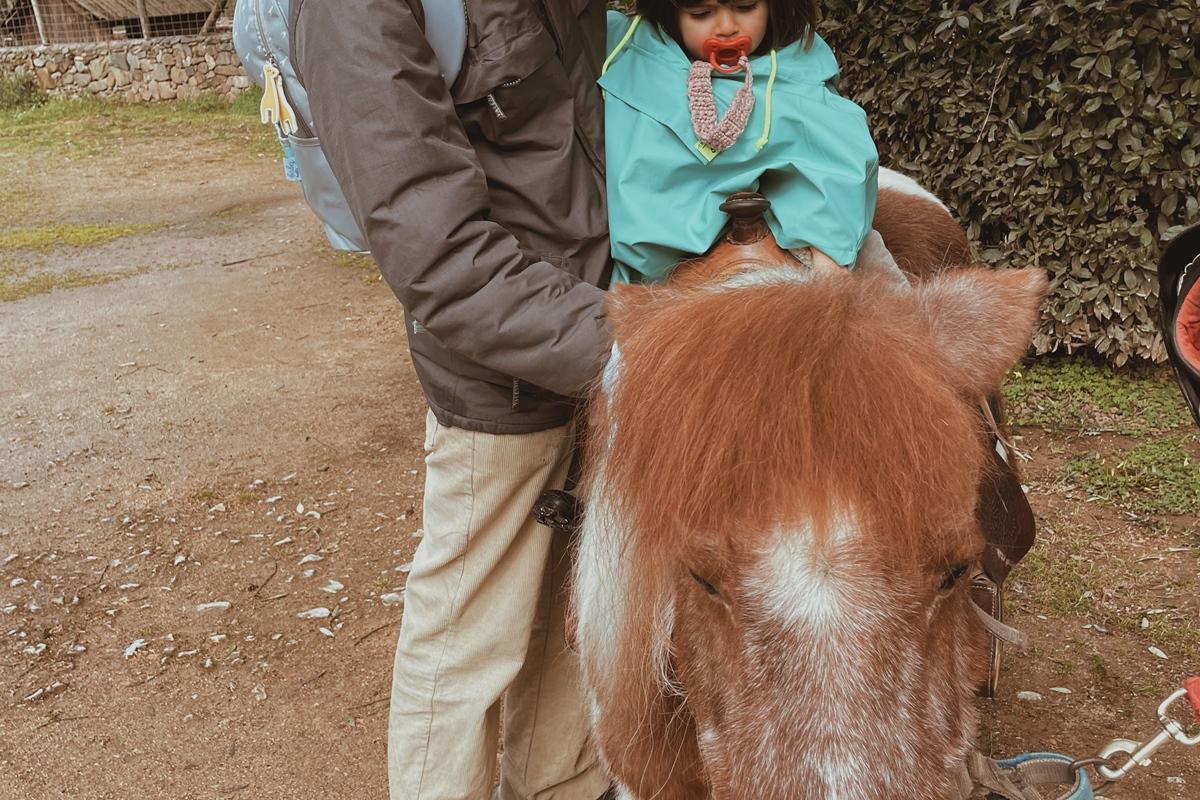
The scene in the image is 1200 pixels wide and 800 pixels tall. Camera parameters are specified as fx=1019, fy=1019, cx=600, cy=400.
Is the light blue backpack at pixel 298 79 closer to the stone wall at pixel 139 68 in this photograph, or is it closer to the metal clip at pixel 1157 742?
the metal clip at pixel 1157 742

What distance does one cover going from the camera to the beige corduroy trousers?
2.20m

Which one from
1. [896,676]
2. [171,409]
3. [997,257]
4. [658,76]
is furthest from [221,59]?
[896,676]

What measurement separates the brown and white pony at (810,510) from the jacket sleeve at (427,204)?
147 mm

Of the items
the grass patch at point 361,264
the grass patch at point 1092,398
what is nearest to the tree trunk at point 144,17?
the grass patch at point 361,264

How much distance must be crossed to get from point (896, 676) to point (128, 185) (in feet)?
39.7

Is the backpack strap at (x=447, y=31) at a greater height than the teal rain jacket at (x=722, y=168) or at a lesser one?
greater

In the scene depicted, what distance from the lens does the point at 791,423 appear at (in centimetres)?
145

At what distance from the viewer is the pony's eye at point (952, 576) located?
1479mm

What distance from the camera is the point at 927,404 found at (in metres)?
1.48

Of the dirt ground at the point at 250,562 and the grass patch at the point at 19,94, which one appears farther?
the grass patch at the point at 19,94

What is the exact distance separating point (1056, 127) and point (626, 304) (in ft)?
12.8

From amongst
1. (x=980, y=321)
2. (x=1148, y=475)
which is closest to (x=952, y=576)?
(x=980, y=321)

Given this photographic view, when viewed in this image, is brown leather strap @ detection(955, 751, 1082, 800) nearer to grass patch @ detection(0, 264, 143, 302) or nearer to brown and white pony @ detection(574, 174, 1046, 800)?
brown and white pony @ detection(574, 174, 1046, 800)

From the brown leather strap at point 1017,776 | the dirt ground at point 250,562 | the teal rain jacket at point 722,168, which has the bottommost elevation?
A: the dirt ground at point 250,562
